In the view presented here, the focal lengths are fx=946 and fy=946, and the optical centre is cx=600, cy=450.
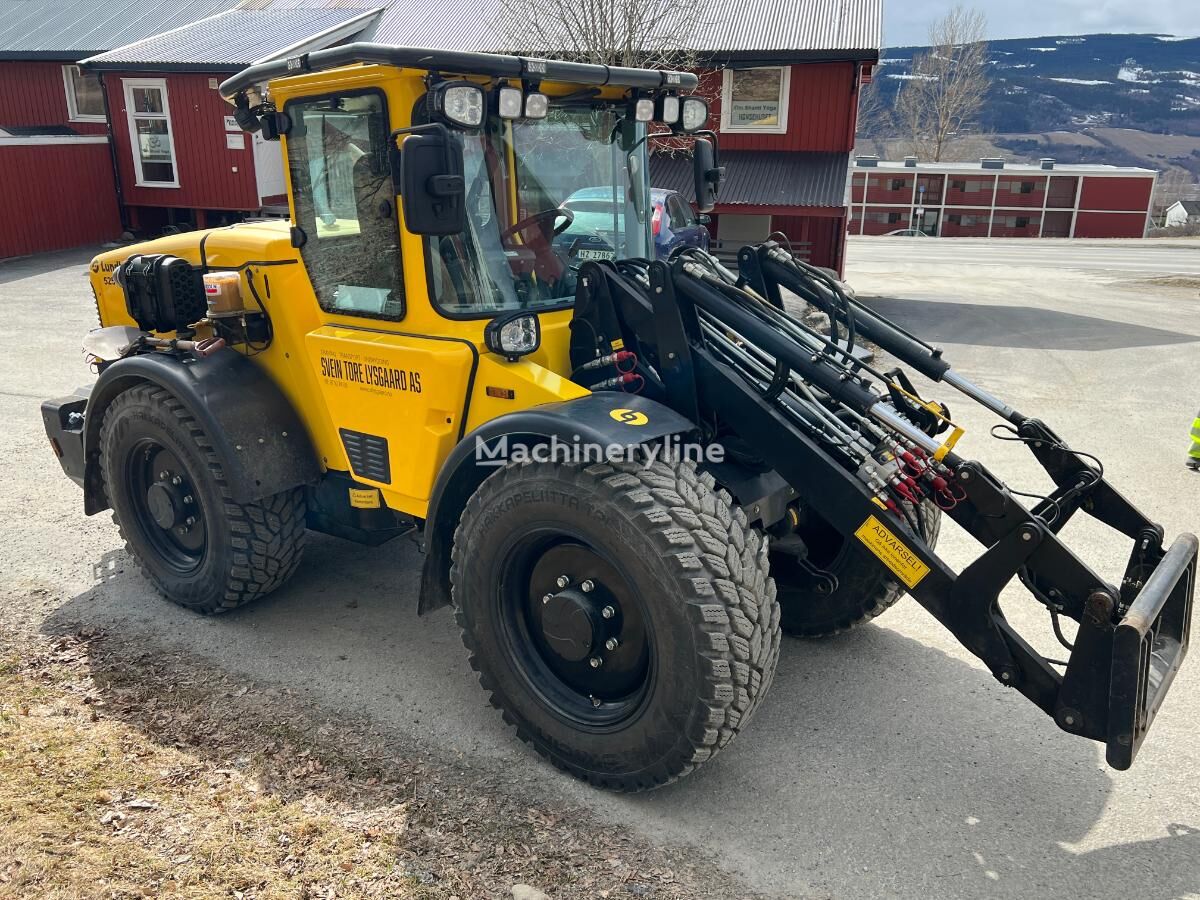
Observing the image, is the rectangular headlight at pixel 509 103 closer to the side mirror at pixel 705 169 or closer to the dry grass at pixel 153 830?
the side mirror at pixel 705 169

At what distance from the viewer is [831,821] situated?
137 inches

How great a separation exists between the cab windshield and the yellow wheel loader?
1 cm

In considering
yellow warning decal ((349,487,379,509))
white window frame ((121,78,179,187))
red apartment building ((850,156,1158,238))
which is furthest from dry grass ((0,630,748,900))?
red apartment building ((850,156,1158,238))

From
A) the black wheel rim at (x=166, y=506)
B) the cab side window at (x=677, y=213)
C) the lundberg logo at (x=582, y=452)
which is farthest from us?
the cab side window at (x=677, y=213)

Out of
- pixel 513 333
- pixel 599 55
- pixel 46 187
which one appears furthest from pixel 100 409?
Answer: pixel 46 187

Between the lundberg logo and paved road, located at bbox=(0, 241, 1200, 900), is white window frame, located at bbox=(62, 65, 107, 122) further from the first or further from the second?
the lundberg logo

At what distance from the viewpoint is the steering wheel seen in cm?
389

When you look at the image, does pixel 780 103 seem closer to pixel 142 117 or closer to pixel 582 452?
pixel 142 117

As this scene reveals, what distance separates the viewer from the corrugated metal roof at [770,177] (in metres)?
16.7


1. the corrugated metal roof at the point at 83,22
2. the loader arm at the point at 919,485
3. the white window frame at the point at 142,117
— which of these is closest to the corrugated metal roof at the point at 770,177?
the white window frame at the point at 142,117

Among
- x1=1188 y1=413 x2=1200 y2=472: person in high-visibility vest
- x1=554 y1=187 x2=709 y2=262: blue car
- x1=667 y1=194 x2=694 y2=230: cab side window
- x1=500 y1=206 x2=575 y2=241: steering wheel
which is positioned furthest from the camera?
x1=667 y1=194 x2=694 y2=230: cab side window

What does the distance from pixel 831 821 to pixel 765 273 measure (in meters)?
2.42

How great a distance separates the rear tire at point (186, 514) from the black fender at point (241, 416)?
0.12 metres

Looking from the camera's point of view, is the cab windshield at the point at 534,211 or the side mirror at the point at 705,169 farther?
the side mirror at the point at 705,169
